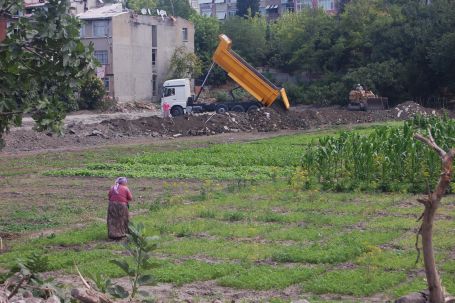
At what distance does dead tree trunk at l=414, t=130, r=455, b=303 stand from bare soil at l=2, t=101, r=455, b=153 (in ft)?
104

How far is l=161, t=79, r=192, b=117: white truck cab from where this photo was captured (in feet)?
181

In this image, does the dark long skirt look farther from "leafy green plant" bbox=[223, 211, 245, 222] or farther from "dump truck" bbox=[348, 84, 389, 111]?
"dump truck" bbox=[348, 84, 389, 111]

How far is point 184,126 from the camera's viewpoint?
44.4 meters

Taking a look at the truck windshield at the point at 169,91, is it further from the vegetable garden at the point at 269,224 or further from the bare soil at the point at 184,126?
the vegetable garden at the point at 269,224

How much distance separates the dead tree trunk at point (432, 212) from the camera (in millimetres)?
5391

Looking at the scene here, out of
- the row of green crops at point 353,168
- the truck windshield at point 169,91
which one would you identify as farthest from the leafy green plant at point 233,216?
the truck windshield at point 169,91

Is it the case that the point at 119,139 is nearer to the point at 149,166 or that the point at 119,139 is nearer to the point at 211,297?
the point at 149,166

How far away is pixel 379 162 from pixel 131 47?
5177cm

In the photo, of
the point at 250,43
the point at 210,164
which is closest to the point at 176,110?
the point at 210,164

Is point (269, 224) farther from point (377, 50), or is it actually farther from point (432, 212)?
point (377, 50)

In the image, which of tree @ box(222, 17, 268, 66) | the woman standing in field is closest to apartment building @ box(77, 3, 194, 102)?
tree @ box(222, 17, 268, 66)

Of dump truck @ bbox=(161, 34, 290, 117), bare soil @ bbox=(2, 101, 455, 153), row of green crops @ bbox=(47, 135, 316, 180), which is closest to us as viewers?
row of green crops @ bbox=(47, 135, 316, 180)

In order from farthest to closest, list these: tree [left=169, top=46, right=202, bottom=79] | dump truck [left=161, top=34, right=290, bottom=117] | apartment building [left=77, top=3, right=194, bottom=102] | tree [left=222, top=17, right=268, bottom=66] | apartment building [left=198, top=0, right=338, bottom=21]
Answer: apartment building [left=198, top=0, right=338, bottom=21] < tree [left=222, top=17, right=268, bottom=66] < tree [left=169, top=46, right=202, bottom=79] < apartment building [left=77, top=3, right=194, bottom=102] < dump truck [left=161, top=34, right=290, bottom=117]

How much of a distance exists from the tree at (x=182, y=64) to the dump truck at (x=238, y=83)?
19260 millimetres
